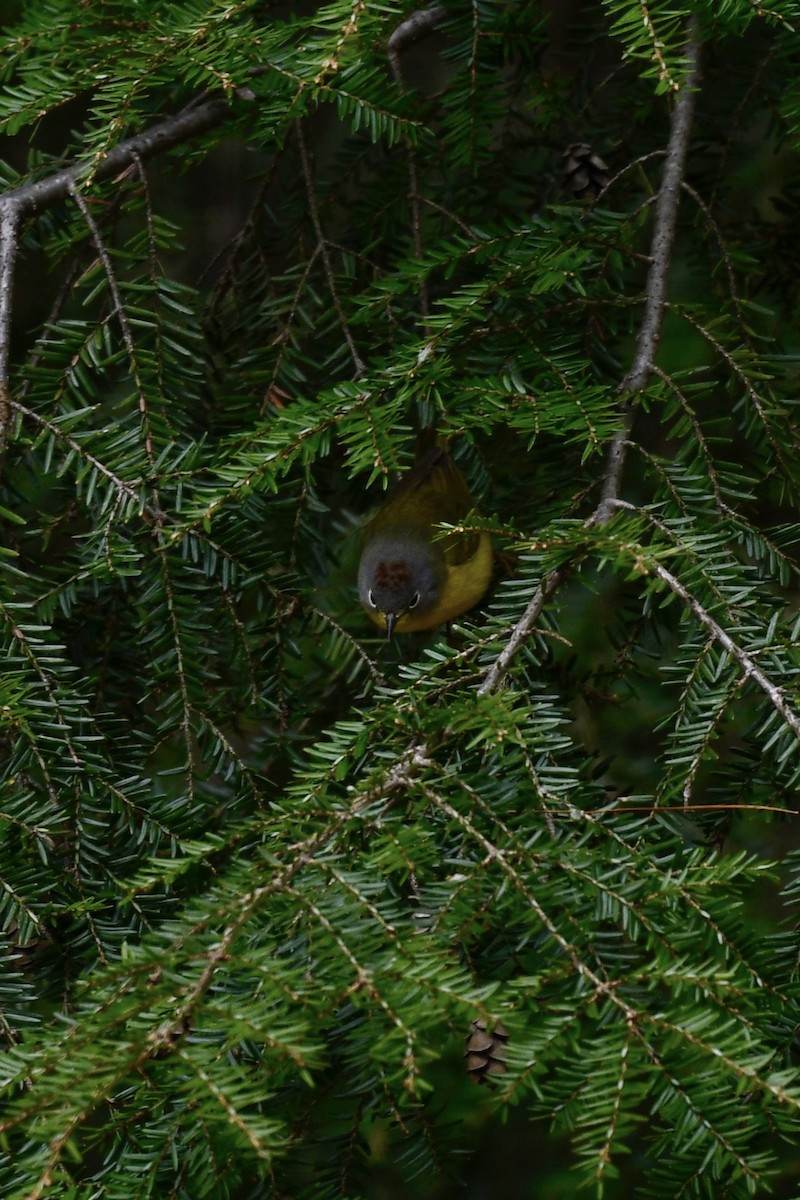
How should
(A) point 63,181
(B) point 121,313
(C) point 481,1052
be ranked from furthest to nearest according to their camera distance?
(A) point 63,181, (B) point 121,313, (C) point 481,1052

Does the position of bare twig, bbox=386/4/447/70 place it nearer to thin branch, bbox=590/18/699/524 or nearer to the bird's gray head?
thin branch, bbox=590/18/699/524

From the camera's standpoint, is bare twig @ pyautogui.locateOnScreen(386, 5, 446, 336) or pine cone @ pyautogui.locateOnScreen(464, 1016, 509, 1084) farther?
bare twig @ pyautogui.locateOnScreen(386, 5, 446, 336)

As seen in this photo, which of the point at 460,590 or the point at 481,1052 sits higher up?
the point at 481,1052

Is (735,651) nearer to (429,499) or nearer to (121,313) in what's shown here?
(121,313)

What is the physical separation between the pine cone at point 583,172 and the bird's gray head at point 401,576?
82cm

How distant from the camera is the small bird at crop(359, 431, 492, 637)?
8.71ft

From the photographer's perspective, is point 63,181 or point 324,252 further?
point 324,252

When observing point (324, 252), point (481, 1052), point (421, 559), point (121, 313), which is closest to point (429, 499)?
point (421, 559)

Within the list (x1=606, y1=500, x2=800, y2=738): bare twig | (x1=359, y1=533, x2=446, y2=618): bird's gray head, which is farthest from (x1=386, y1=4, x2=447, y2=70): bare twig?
(x1=606, y1=500, x2=800, y2=738): bare twig

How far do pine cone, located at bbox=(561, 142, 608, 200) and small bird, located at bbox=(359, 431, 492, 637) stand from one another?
2.34 ft

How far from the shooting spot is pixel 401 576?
2650mm

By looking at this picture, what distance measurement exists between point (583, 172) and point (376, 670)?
1.07m

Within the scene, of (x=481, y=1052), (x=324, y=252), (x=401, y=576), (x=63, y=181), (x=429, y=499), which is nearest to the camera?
(x=481, y=1052)

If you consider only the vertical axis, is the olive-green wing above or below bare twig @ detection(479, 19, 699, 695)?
below
